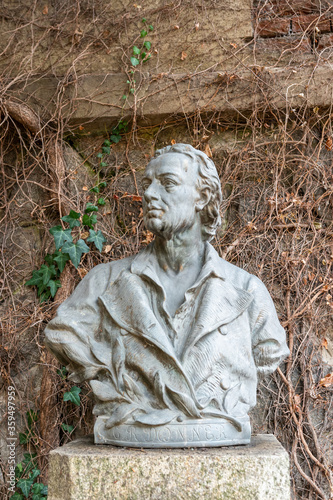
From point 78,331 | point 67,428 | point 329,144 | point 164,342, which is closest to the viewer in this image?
point 164,342

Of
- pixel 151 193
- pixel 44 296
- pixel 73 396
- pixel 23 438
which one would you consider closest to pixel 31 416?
pixel 23 438

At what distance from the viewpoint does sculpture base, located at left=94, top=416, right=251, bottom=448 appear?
2.27 m

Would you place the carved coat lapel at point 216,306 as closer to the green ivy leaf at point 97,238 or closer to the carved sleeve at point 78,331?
the carved sleeve at point 78,331

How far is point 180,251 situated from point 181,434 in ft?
2.50

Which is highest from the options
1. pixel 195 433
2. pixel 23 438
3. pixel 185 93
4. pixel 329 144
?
pixel 185 93

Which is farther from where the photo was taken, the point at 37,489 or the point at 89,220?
the point at 89,220

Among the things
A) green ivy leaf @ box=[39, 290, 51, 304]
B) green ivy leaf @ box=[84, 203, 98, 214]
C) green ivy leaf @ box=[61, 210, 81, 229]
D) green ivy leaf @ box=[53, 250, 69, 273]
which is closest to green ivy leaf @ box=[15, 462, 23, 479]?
green ivy leaf @ box=[39, 290, 51, 304]

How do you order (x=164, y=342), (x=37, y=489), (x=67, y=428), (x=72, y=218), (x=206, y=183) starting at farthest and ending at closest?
(x=72, y=218) → (x=67, y=428) → (x=37, y=489) → (x=206, y=183) → (x=164, y=342)

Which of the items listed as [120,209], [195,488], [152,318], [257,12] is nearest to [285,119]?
[257,12]

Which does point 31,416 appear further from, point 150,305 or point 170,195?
point 170,195

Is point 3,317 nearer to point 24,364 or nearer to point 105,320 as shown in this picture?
point 24,364

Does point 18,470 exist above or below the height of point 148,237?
below

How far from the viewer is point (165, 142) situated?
4.39 m

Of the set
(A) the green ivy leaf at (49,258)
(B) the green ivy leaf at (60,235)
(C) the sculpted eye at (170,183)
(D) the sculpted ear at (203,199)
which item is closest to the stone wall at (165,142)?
(A) the green ivy leaf at (49,258)
